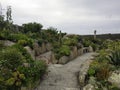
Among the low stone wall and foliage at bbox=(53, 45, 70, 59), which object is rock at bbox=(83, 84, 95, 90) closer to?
the low stone wall

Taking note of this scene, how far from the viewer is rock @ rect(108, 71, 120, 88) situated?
45.7ft

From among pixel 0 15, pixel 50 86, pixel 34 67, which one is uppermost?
pixel 0 15

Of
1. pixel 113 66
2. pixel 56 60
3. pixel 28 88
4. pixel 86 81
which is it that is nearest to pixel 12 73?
pixel 28 88

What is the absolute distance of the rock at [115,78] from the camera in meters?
13.9

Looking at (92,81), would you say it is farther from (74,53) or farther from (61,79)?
(74,53)

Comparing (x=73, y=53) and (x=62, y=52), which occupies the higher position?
(x=62, y=52)

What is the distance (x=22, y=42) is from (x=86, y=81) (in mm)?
6292

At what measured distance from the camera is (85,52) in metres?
26.3

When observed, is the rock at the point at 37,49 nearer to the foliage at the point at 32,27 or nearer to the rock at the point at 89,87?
the foliage at the point at 32,27

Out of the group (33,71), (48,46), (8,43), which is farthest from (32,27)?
(33,71)

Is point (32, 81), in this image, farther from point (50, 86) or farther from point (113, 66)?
point (113, 66)

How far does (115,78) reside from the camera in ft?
46.7

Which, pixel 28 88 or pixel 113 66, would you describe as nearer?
pixel 28 88

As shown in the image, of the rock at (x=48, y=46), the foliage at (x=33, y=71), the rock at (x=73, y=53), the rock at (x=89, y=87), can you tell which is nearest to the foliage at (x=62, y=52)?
the rock at (x=73, y=53)
